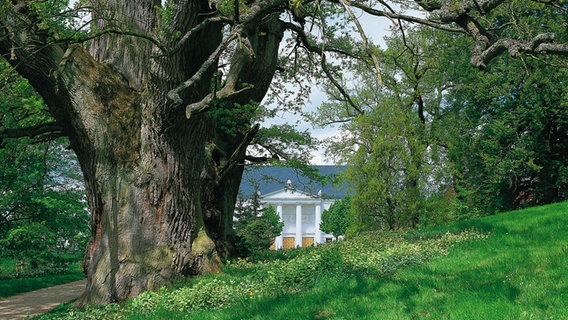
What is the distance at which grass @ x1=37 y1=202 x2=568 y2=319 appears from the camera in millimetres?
5309

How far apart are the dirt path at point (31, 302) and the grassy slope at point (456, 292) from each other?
7569 millimetres

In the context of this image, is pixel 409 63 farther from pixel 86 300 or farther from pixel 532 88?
pixel 86 300

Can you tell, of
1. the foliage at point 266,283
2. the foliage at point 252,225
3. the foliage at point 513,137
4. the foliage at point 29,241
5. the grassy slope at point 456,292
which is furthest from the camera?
the foliage at point 252,225

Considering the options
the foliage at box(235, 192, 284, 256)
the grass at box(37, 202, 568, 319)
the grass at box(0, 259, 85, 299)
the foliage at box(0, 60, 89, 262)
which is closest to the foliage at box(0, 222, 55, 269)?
the foliage at box(0, 60, 89, 262)

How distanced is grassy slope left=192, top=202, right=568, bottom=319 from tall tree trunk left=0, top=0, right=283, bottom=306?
2.71 metres

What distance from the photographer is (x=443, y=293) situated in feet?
20.1

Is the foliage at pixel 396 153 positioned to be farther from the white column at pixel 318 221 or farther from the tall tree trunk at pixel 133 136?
the white column at pixel 318 221

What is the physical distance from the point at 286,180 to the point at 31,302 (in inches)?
1502

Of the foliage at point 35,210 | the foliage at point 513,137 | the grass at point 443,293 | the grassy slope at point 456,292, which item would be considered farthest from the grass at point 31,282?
the foliage at point 513,137

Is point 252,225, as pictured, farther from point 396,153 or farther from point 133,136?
point 133,136

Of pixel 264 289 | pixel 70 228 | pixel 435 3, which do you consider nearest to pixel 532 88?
pixel 435 3

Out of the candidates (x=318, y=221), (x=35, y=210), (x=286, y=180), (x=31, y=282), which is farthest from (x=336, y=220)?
(x=31, y=282)

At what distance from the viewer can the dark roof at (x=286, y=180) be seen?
17.6 m

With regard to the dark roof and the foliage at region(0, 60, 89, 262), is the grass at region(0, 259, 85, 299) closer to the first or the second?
the foliage at region(0, 60, 89, 262)
